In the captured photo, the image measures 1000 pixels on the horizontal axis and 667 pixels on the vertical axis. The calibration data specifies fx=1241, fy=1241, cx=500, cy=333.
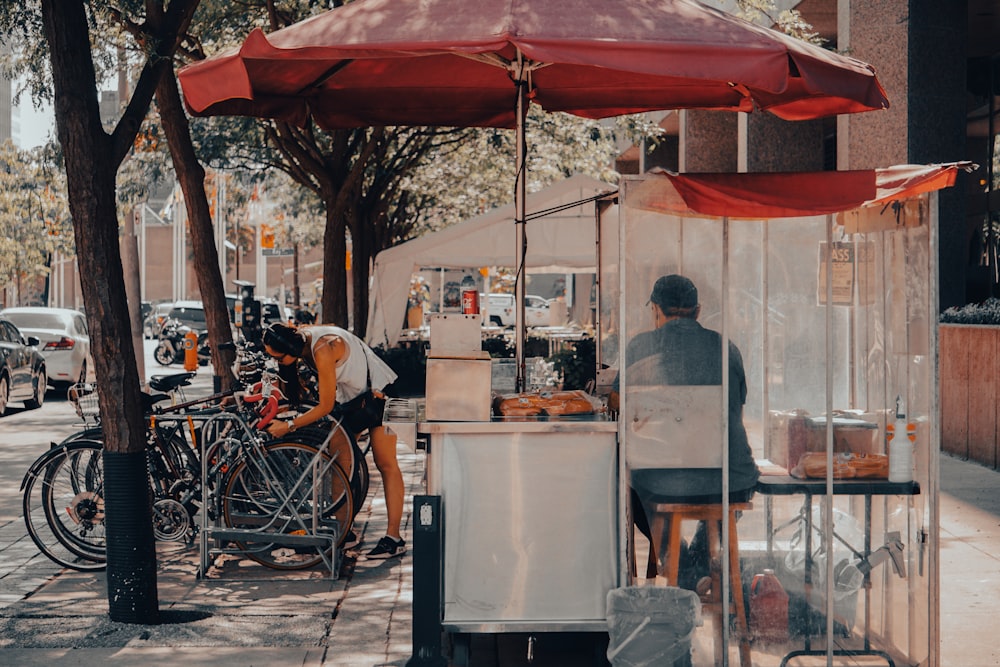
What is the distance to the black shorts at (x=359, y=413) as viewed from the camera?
7.87m

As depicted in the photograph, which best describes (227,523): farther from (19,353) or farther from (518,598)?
(19,353)

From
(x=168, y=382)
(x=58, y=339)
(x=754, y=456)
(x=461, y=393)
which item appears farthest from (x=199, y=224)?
(x=58, y=339)

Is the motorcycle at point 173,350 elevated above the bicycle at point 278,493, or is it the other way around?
the motorcycle at point 173,350

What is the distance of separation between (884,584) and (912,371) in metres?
0.97

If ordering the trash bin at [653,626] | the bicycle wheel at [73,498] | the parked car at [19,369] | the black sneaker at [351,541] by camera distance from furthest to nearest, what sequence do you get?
the parked car at [19,369]
the black sneaker at [351,541]
the bicycle wheel at [73,498]
the trash bin at [653,626]

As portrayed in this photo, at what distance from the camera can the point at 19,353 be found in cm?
1905

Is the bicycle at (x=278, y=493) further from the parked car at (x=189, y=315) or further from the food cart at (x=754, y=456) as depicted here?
the parked car at (x=189, y=315)

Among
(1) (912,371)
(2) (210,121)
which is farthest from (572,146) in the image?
(1) (912,371)

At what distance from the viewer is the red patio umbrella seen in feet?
16.6

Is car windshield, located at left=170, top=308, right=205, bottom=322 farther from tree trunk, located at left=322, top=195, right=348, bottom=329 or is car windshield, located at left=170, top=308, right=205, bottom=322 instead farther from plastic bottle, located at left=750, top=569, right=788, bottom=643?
plastic bottle, located at left=750, top=569, right=788, bottom=643

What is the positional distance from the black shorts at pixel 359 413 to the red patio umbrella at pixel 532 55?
1572 millimetres

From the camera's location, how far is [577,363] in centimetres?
1467

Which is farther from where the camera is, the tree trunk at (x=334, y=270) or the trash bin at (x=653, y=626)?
the tree trunk at (x=334, y=270)

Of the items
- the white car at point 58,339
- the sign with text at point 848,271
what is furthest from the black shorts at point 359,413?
the white car at point 58,339
